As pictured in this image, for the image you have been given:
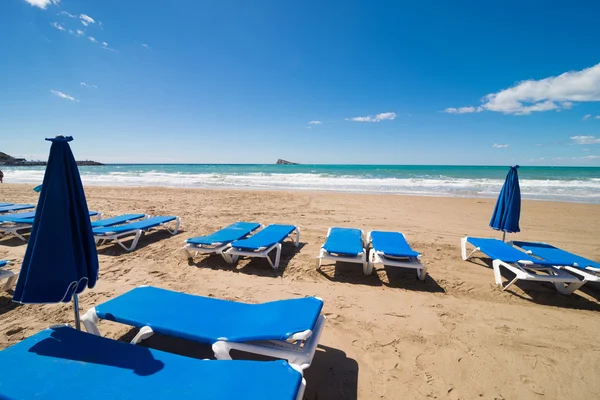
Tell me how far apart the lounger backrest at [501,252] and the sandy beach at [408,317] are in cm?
45

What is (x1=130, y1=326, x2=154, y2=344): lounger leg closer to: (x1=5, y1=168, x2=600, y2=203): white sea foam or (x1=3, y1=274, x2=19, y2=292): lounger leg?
(x1=3, y1=274, x2=19, y2=292): lounger leg

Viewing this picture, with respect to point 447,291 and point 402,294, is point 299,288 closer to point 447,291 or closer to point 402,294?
point 402,294

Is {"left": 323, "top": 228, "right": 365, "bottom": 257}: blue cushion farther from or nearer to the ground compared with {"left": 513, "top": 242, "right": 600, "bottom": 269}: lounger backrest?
farther from the ground

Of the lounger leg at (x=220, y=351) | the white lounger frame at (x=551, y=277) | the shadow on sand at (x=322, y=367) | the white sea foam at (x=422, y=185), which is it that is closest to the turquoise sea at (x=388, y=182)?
the white sea foam at (x=422, y=185)

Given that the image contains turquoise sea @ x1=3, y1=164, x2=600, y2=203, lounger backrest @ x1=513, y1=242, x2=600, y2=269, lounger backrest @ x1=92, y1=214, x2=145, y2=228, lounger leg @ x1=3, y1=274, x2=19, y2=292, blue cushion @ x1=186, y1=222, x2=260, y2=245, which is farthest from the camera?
turquoise sea @ x1=3, y1=164, x2=600, y2=203

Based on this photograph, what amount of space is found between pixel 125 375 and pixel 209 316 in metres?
0.87

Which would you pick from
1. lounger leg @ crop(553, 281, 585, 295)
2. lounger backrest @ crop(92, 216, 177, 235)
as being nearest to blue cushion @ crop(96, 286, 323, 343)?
lounger backrest @ crop(92, 216, 177, 235)

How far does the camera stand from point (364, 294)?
4062 millimetres

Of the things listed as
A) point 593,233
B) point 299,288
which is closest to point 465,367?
point 299,288

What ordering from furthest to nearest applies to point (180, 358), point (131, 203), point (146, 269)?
point (131, 203) → point (146, 269) → point (180, 358)

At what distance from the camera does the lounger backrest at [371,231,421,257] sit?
4.45 meters

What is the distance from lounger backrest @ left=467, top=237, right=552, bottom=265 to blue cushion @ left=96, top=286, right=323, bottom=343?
12.0ft

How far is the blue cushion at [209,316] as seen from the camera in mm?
2324

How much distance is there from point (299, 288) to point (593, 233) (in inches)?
358
